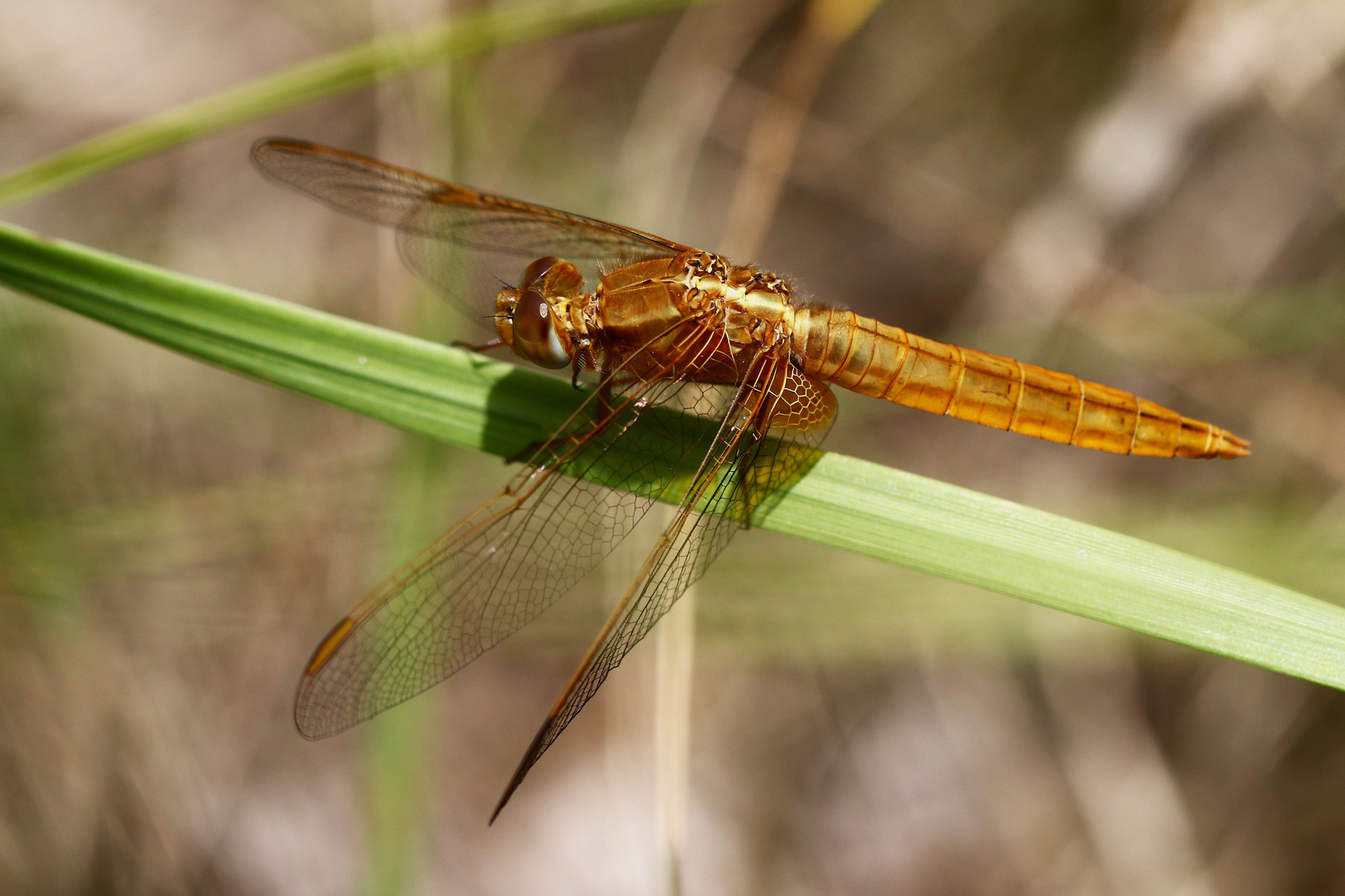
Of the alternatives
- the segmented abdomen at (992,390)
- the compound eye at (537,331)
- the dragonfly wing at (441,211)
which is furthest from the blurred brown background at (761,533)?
the segmented abdomen at (992,390)

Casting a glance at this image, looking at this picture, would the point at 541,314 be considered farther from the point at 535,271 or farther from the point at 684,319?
the point at 684,319

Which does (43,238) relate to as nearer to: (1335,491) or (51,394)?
(51,394)

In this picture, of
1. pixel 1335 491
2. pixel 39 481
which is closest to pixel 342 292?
pixel 39 481

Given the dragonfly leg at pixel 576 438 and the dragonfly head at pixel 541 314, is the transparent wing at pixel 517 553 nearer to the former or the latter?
the dragonfly leg at pixel 576 438

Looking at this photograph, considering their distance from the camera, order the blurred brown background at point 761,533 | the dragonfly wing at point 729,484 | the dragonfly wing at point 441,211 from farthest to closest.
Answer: the blurred brown background at point 761,533
the dragonfly wing at point 441,211
the dragonfly wing at point 729,484

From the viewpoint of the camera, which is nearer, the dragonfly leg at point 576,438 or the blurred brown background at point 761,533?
the dragonfly leg at point 576,438
